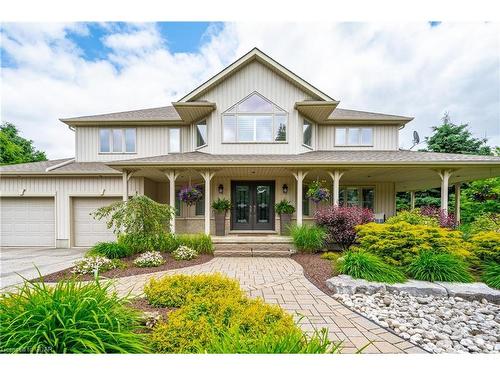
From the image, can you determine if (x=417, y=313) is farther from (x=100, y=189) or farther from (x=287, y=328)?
(x=100, y=189)

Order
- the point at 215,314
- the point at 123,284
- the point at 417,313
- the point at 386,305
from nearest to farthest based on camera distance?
the point at 215,314 < the point at 417,313 < the point at 386,305 < the point at 123,284

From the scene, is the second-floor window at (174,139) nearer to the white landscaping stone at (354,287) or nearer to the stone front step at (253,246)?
the stone front step at (253,246)

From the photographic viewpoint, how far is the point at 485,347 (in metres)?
2.82

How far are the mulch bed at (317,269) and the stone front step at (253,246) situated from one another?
2.29ft

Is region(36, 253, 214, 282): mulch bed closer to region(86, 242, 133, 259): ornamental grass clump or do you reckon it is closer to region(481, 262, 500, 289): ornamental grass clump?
region(86, 242, 133, 259): ornamental grass clump

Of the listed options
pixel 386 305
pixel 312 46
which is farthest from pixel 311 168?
pixel 386 305

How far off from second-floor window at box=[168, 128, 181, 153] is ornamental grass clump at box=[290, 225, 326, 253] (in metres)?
6.93

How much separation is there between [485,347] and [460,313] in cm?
100

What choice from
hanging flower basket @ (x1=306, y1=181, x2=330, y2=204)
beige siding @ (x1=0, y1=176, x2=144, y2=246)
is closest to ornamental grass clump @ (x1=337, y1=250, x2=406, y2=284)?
hanging flower basket @ (x1=306, y1=181, x2=330, y2=204)

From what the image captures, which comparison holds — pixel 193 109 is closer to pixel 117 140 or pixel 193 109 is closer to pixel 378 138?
pixel 117 140

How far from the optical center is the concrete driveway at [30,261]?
5.58 metres

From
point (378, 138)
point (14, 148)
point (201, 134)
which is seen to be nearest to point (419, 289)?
point (378, 138)

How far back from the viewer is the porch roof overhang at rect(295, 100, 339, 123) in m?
9.23

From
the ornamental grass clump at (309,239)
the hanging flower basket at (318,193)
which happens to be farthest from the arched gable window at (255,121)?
the ornamental grass clump at (309,239)
